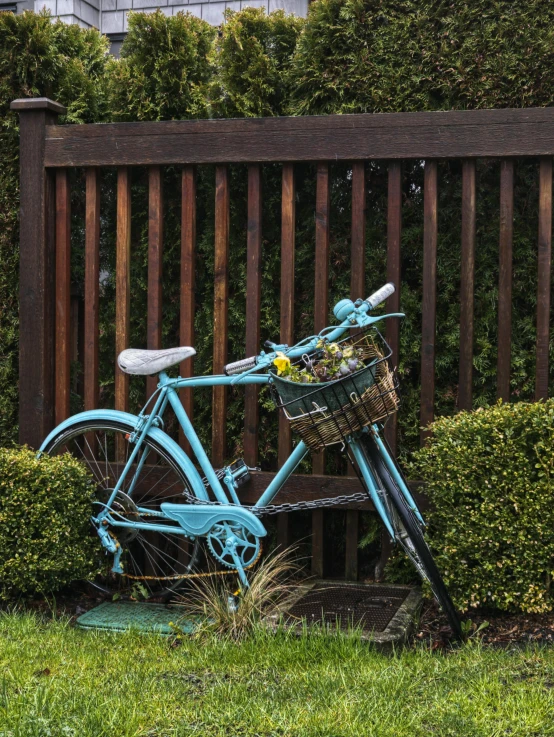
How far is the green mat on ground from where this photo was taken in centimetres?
329

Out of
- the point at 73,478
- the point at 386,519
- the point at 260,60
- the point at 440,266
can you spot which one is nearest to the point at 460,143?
the point at 440,266

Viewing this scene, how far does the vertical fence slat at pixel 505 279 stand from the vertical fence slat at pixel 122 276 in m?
1.71

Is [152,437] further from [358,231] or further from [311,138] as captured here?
[311,138]

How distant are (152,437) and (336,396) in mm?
1103

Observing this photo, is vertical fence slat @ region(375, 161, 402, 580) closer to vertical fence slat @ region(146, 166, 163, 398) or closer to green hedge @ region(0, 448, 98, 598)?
vertical fence slat @ region(146, 166, 163, 398)

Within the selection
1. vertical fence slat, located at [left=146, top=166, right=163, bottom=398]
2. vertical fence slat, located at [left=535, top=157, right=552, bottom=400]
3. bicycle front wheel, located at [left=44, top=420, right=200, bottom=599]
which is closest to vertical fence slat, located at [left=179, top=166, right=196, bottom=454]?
vertical fence slat, located at [left=146, top=166, right=163, bottom=398]

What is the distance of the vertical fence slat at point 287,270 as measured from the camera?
3.72 m

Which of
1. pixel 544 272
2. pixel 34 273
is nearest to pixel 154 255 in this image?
pixel 34 273

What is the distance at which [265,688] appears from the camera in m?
Result: 2.55

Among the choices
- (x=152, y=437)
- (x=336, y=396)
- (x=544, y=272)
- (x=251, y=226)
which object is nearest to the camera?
(x=336, y=396)

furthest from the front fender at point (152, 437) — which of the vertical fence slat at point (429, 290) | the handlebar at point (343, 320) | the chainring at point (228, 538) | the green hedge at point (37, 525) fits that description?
the vertical fence slat at point (429, 290)

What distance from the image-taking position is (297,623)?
3.04 meters

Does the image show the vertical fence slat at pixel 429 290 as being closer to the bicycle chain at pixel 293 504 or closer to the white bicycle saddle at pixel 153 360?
the bicycle chain at pixel 293 504

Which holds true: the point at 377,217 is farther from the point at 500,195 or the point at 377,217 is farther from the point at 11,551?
the point at 11,551
